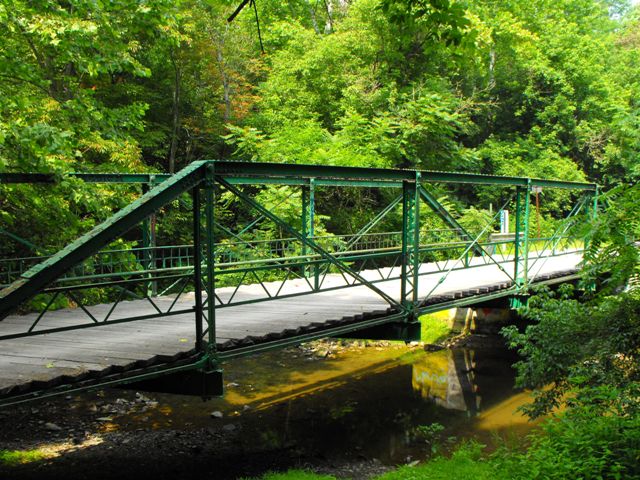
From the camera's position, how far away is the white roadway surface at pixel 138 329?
195 inches

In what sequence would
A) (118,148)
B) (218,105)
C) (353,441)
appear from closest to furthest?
(353,441), (118,148), (218,105)

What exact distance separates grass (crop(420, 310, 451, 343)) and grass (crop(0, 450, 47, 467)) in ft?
30.9

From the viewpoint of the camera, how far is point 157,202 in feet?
15.9

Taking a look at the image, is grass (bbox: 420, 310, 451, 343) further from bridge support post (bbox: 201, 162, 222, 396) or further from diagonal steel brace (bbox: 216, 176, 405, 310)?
bridge support post (bbox: 201, 162, 222, 396)

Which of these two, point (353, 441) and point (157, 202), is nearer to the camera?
point (157, 202)

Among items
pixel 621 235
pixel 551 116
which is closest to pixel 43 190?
pixel 621 235

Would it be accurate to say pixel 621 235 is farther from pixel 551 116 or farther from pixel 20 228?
pixel 551 116

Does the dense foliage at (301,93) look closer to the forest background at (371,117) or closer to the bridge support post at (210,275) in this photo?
the forest background at (371,117)

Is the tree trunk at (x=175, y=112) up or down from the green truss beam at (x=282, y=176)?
up

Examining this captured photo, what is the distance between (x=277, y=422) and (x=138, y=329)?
3.60 m

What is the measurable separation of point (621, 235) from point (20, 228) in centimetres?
842

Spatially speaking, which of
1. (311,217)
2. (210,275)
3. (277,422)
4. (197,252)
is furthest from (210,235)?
(311,217)

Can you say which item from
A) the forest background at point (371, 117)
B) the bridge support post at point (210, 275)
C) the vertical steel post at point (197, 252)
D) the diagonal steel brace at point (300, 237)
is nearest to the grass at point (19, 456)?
the forest background at point (371, 117)

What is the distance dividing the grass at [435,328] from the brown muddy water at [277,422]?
1969 mm
